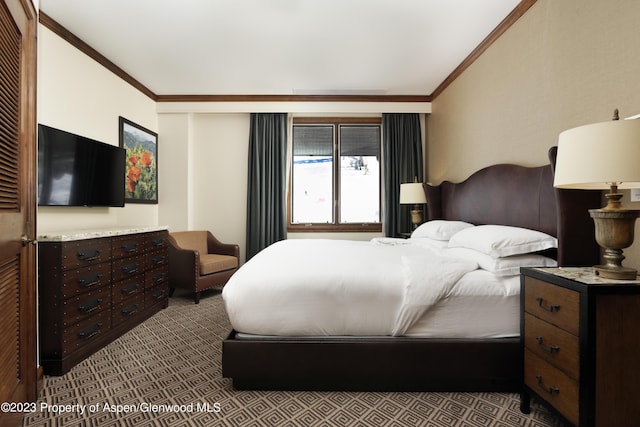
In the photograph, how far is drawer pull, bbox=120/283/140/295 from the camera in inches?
108

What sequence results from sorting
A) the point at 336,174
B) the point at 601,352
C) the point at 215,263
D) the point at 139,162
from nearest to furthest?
1. the point at 601,352
2. the point at 215,263
3. the point at 139,162
4. the point at 336,174

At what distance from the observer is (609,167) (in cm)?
124

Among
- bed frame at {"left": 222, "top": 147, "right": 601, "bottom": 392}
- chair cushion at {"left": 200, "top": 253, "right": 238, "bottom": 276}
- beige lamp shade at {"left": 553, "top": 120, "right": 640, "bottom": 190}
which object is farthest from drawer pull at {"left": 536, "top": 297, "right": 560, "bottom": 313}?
chair cushion at {"left": 200, "top": 253, "right": 238, "bottom": 276}

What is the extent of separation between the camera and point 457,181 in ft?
12.5

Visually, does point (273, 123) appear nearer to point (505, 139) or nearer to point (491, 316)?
point (505, 139)

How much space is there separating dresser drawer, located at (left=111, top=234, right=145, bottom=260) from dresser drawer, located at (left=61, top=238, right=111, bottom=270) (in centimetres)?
7

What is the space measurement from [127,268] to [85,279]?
1.57ft

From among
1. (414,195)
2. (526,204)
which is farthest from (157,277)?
(526,204)

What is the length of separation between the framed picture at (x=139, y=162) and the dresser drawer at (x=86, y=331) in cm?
173

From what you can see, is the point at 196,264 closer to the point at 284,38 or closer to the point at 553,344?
the point at 284,38

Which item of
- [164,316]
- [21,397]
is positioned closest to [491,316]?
[21,397]

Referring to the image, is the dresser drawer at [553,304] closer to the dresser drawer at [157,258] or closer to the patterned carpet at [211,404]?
the patterned carpet at [211,404]

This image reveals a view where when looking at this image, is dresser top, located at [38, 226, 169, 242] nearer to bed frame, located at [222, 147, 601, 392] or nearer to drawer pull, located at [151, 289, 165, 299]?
drawer pull, located at [151, 289, 165, 299]

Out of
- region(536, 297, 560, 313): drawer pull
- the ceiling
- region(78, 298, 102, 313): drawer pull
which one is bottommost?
region(78, 298, 102, 313): drawer pull
